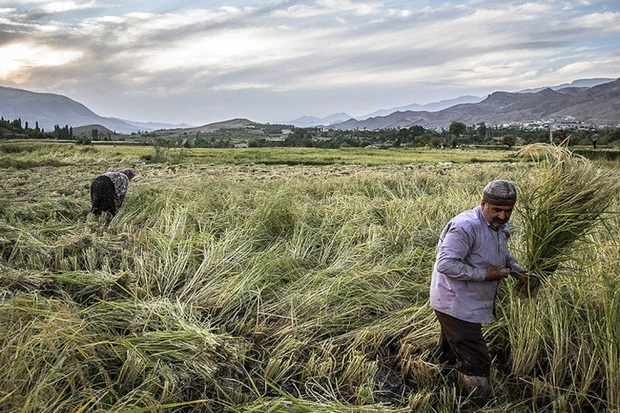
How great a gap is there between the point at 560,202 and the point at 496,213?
0.65 metres

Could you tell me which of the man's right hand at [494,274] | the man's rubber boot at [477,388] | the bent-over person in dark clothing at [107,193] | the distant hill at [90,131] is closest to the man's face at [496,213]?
the man's right hand at [494,274]

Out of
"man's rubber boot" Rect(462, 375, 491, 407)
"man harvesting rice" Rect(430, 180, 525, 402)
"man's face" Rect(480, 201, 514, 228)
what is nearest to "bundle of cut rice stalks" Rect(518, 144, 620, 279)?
"man harvesting rice" Rect(430, 180, 525, 402)

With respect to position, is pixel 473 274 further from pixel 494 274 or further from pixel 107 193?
pixel 107 193

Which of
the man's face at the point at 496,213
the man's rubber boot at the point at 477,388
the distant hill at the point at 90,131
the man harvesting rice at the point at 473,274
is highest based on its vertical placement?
the distant hill at the point at 90,131

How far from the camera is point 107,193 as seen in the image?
6.70 m

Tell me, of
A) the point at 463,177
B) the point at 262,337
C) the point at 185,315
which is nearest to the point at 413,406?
the point at 262,337

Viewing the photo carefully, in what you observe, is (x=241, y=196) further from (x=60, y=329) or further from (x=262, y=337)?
(x=60, y=329)

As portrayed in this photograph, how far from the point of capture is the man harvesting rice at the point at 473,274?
2496 mm

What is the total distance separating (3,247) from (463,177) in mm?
10688

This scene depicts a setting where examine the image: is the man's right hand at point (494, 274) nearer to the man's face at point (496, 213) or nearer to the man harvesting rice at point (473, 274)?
the man harvesting rice at point (473, 274)

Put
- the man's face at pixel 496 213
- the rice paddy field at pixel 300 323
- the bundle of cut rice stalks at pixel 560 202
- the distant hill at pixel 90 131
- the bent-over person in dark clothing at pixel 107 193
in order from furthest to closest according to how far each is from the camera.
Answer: the distant hill at pixel 90 131
the bent-over person in dark clothing at pixel 107 193
the bundle of cut rice stalks at pixel 560 202
the rice paddy field at pixel 300 323
the man's face at pixel 496 213

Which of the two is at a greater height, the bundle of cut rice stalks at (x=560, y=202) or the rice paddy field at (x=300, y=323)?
the bundle of cut rice stalks at (x=560, y=202)

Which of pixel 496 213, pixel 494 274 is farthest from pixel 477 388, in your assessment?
pixel 496 213

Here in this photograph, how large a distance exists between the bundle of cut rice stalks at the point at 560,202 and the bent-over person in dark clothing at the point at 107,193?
5.80 metres
